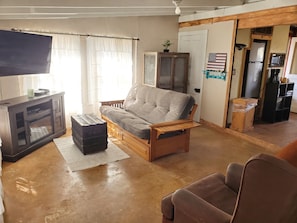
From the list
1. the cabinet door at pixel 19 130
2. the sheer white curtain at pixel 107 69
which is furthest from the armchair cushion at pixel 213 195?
the sheer white curtain at pixel 107 69

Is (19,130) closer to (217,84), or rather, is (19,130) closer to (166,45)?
(166,45)

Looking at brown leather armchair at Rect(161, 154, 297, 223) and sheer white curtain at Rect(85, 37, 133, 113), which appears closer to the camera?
brown leather armchair at Rect(161, 154, 297, 223)

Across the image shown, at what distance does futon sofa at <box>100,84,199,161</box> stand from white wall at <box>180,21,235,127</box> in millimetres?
1283

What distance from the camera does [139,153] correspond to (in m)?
3.36

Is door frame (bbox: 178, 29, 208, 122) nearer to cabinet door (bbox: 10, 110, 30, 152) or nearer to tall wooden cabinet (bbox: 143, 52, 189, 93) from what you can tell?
tall wooden cabinet (bbox: 143, 52, 189, 93)

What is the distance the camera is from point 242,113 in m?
4.27

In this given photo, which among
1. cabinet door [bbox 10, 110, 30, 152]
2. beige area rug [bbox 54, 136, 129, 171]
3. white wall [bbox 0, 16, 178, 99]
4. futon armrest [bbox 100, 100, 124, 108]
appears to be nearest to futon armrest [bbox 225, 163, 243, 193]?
beige area rug [bbox 54, 136, 129, 171]

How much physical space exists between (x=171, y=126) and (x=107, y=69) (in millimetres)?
2178

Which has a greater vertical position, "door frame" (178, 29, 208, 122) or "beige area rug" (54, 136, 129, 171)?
"door frame" (178, 29, 208, 122)

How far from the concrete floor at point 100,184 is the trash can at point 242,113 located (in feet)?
2.40

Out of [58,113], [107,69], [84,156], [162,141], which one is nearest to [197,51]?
[107,69]

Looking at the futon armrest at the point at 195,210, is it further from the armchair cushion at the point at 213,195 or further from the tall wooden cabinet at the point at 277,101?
the tall wooden cabinet at the point at 277,101

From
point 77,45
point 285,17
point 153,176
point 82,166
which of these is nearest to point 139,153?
point 153,176

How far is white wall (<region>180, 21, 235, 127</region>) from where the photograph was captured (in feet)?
13.7
